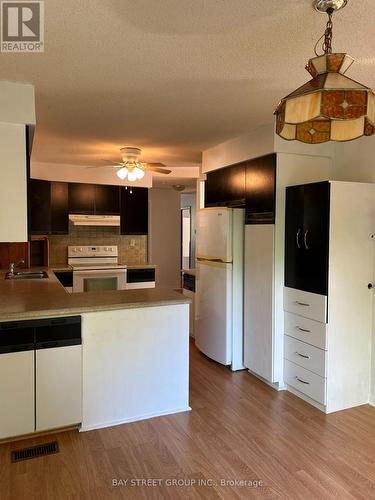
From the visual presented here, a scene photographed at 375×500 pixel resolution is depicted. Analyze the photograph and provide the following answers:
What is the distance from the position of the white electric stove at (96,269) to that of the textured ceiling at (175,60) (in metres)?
2.35

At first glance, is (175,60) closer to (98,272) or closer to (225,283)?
(225,283)

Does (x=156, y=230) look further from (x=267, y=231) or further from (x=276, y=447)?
(x=276, y=447)

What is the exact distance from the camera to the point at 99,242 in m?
6.09

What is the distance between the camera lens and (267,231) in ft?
11.3

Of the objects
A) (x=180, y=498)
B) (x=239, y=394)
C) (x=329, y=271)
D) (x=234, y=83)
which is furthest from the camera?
(x=239, y=394)

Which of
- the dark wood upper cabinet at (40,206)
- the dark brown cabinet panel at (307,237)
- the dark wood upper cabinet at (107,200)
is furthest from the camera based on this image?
the dark wood upper cabinet at (107,200)

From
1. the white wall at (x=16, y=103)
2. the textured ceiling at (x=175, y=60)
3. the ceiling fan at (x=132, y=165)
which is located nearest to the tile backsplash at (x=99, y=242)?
the ceiling fan at (x=132, y=165)

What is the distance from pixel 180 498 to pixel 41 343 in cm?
132

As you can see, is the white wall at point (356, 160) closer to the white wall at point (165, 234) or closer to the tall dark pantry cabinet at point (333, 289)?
the tall dark pantry cabinet at point (333, 289)

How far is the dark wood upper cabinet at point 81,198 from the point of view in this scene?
558 centimetres

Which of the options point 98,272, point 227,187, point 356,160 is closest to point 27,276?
point 98,272

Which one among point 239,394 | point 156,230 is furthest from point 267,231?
point 156,230

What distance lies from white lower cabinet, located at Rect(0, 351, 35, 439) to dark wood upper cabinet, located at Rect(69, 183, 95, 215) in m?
3.39

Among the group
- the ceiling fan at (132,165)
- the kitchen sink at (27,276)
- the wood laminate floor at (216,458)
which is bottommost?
the wood laminate floor at (216,458)
